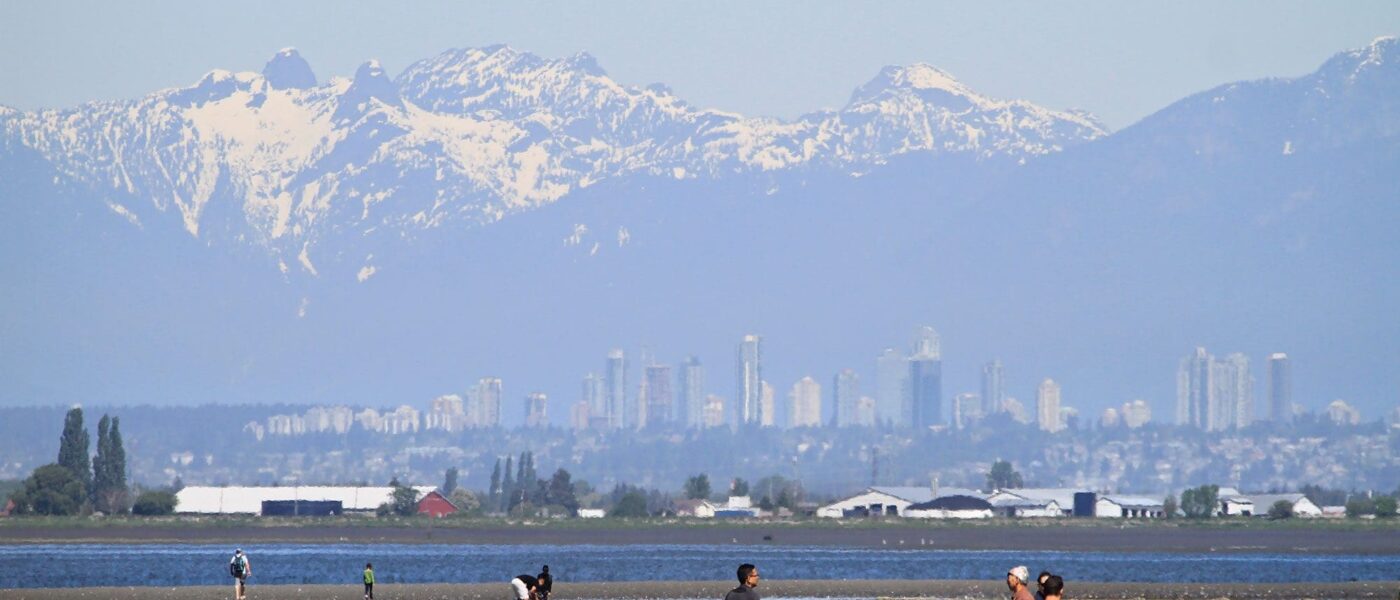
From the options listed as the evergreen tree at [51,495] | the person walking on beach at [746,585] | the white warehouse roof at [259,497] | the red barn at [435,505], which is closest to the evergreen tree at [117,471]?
the white warehouse roof at [259,497]

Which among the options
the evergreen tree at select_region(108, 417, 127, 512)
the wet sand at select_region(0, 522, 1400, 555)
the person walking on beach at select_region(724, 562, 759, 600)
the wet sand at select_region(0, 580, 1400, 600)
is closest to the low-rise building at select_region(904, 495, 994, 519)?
the wet sand at select_region(0, 522, 1400, 555)

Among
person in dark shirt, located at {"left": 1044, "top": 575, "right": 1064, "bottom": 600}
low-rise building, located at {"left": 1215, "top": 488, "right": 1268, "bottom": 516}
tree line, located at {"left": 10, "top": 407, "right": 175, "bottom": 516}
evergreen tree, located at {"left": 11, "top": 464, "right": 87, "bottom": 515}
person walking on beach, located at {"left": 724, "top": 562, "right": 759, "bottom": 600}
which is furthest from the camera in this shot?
low-rise building, located at {"left": 1215, "top": 488, "right": 1268, "bottom": 516}

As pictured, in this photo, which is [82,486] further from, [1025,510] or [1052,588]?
[1052,588]

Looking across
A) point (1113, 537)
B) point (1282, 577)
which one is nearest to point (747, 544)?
point (1113, 537)

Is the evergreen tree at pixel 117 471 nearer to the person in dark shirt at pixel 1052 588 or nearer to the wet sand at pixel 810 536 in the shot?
the wet sand at pixel 810 536

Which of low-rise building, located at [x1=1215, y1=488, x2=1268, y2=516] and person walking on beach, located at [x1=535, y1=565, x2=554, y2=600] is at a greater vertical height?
low-rise building, located at [x1=1215, y1=488, x2=1268, y2=516]

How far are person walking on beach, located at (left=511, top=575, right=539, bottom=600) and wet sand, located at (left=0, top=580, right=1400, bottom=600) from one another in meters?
31.9

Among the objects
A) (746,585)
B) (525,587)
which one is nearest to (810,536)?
(525,587)

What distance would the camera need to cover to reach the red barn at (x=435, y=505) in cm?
18338

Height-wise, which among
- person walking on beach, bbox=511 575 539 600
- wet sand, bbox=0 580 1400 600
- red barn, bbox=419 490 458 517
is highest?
red barn, bbox=419 490 458 517

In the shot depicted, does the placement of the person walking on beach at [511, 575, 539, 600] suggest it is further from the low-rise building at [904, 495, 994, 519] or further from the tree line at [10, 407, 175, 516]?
the low-rise building at [904, 495, 994, 519]

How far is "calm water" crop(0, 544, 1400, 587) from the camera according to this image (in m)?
97.1

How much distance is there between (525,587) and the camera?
158 feet

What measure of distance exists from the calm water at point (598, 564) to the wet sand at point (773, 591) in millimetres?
5537
